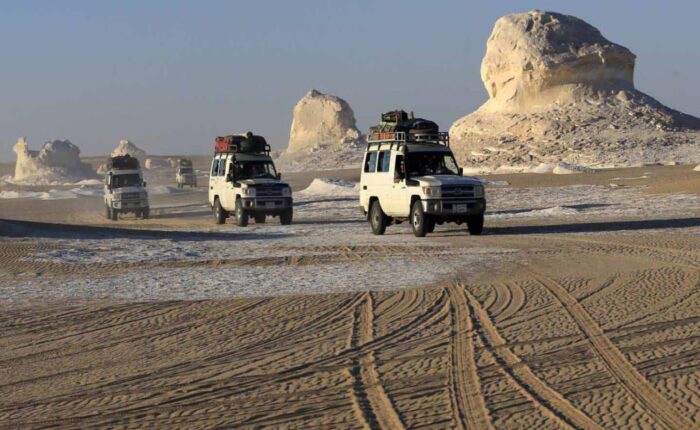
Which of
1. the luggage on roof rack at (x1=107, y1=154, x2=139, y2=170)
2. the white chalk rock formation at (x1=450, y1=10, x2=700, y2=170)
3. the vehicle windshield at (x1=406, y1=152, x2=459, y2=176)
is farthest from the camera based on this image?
the white chalk rock formation at (x1=450, y1=10, x2=700, y2=170)

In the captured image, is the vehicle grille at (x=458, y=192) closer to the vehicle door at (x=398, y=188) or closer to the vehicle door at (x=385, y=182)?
the vehicle door at (x=398, y=188)

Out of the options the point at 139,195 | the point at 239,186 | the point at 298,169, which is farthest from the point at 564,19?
the point at 239,186

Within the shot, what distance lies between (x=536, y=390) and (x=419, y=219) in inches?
627

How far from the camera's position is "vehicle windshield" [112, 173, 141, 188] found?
4197 cm

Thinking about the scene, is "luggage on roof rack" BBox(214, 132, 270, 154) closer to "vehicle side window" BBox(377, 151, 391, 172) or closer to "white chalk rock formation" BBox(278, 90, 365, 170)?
"vehicle side window" BBox(377, 151, 391, 172)

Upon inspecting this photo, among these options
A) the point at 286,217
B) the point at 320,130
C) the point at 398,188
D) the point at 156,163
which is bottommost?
the point at 286,217

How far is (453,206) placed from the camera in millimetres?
24062

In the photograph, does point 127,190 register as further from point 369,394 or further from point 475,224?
point 369,394

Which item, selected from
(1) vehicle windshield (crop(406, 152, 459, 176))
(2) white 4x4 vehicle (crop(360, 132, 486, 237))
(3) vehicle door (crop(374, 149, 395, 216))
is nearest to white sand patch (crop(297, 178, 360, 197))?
Answer: (2) white 4x4 vehicle (crop(360, 132, 486, 237))

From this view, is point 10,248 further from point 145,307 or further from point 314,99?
point 314,99

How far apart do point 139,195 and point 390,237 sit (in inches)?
723

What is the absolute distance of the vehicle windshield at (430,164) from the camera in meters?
25.2

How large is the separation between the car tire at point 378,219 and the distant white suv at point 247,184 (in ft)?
17.5

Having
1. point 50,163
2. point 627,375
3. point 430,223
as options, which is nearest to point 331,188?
point 430,223
